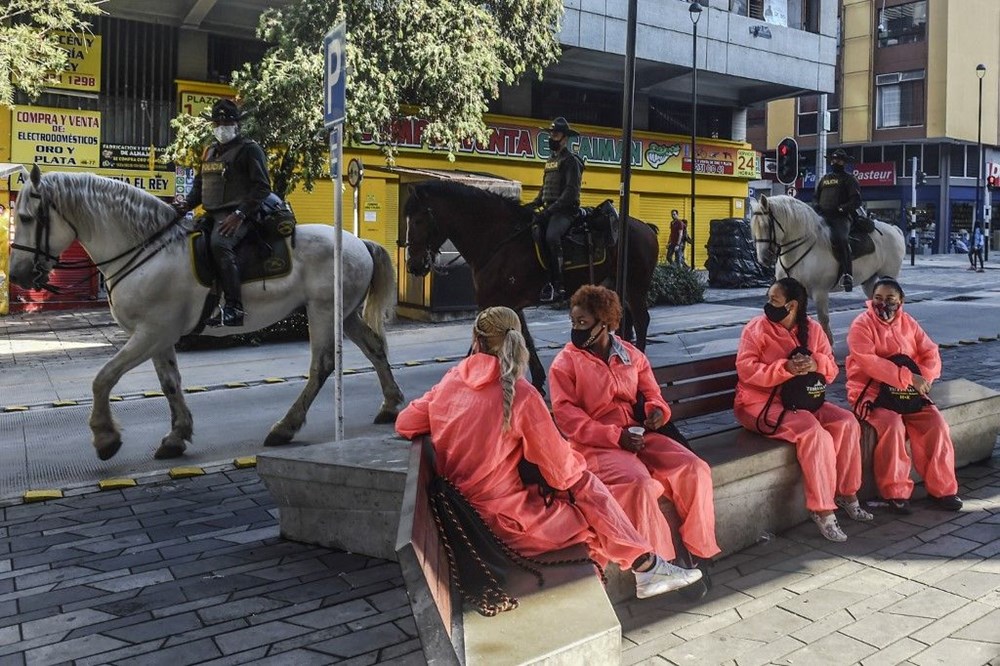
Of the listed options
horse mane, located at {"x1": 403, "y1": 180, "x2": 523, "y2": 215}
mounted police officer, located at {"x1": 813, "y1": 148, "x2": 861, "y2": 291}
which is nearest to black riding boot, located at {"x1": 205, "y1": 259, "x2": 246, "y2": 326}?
horse mane, located at {"x1": 403, "y1": 180, "x2": 523, "y2": 215}

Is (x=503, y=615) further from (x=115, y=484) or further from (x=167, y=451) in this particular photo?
(x=167, y=451)

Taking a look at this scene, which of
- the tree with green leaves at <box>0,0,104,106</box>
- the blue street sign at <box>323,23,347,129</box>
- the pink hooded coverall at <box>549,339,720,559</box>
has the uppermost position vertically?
the tree with green leaves at <box>0,0,104,106</box>

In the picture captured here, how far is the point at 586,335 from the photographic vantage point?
4.85 m

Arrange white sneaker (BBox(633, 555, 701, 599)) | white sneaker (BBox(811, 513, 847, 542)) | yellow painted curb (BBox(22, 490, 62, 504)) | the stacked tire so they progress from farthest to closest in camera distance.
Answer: the stacked tire, yellow painted curb (BBox(22, 490, 62, 504)), white sneaker (BBox(811, 513, 847, 542)), white sneaker (BBox(633, 555, 701, 599))

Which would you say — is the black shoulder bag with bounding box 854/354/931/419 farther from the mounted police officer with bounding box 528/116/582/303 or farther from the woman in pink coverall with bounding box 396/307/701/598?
the mounted police officer with bounding box 528/116/582/303

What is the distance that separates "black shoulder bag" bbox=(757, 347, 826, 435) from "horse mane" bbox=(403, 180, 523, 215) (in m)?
4.99

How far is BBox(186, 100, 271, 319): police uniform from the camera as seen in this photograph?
7.85m

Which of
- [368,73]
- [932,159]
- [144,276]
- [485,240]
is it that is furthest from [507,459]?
[932,159]

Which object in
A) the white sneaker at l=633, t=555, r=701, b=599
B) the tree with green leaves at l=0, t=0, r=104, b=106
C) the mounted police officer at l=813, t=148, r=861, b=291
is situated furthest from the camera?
the tree with green leaves at l=0, t=0, r=104, b=106

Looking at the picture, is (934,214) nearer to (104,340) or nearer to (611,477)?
(104,340)

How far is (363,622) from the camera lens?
14.5 feet

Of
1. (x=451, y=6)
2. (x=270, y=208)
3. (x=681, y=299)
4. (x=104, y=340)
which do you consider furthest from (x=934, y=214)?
(x=270, y=208)

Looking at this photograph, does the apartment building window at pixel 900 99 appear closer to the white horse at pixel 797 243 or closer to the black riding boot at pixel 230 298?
the white horse at pixel 797 243

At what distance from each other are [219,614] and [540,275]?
651 centimetres
